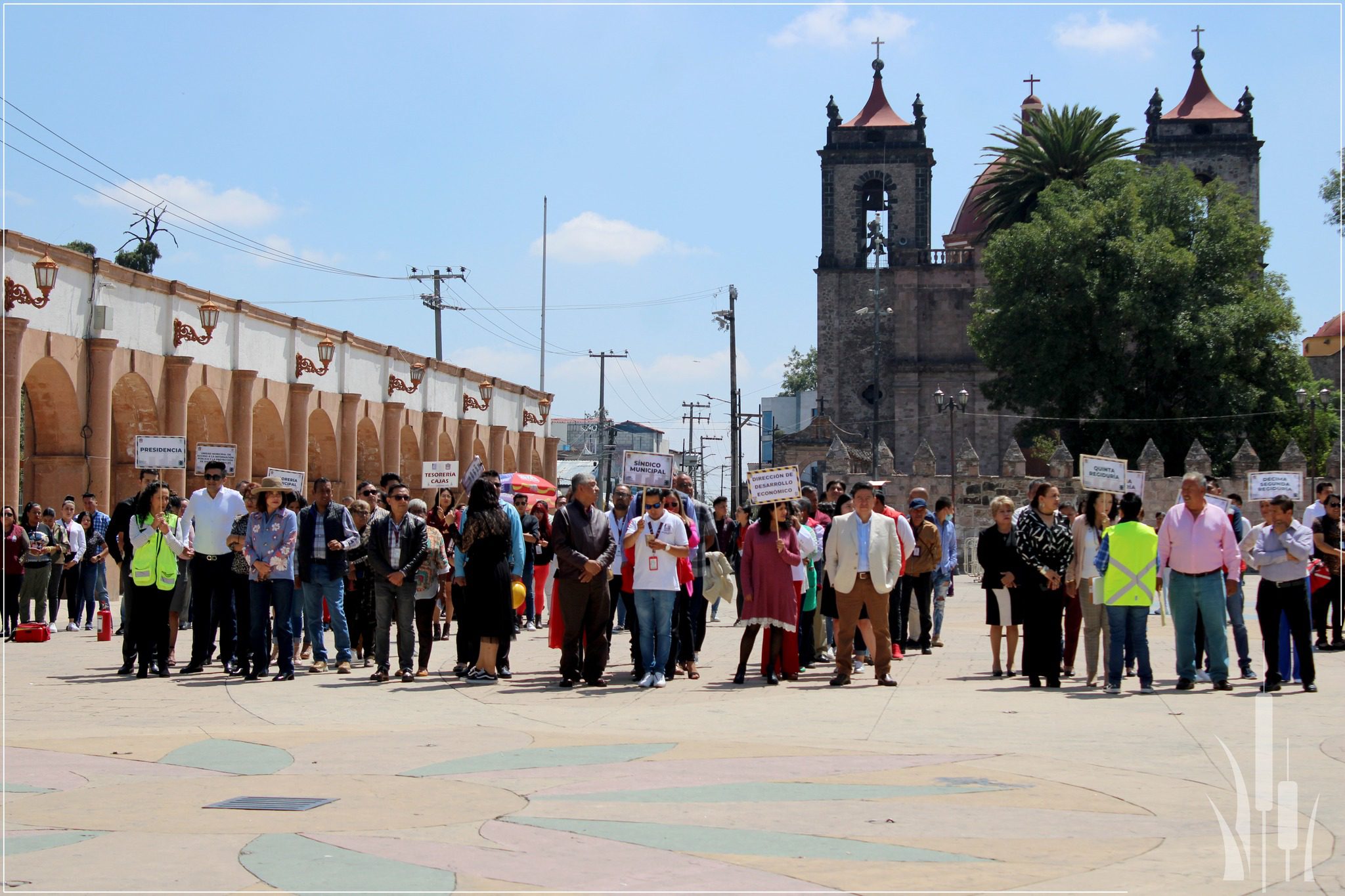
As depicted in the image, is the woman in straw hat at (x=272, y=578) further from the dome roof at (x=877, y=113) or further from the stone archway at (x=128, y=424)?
the dome roof at (x=877, y=113)

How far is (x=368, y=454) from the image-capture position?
4312 cm

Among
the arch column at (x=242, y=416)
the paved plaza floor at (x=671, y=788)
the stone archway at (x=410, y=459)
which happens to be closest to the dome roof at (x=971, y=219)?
the stone archway at (x=410, y=459)

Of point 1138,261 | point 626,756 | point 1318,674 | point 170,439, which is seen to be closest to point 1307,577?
point 1318,674

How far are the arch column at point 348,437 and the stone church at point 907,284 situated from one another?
1256 inches

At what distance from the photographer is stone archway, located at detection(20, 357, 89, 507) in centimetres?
2808

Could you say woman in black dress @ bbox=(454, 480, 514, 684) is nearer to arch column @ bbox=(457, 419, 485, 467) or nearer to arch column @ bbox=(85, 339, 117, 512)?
arch column @ bbox=(85, 339, 117, 512)

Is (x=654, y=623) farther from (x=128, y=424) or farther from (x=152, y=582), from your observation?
(x=128, y=424)

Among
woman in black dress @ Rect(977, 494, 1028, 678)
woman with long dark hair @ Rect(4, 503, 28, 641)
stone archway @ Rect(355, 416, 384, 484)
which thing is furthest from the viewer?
stone archway @ Rect(355, 416, 384, 484)

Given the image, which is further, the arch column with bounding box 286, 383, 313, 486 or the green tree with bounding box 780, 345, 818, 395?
the green tree with bounding box 780, 345, 818, 395

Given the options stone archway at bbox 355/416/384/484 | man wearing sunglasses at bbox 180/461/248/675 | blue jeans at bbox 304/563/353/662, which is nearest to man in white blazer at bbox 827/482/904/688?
blue jeans at bbox 304/563/353/662

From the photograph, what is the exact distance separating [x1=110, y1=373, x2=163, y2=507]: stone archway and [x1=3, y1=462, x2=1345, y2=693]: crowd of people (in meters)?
16.1

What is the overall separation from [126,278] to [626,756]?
23.4m

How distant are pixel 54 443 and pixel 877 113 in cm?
5694

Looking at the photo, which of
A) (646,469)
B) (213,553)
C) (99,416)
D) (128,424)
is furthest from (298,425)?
(213,553)
